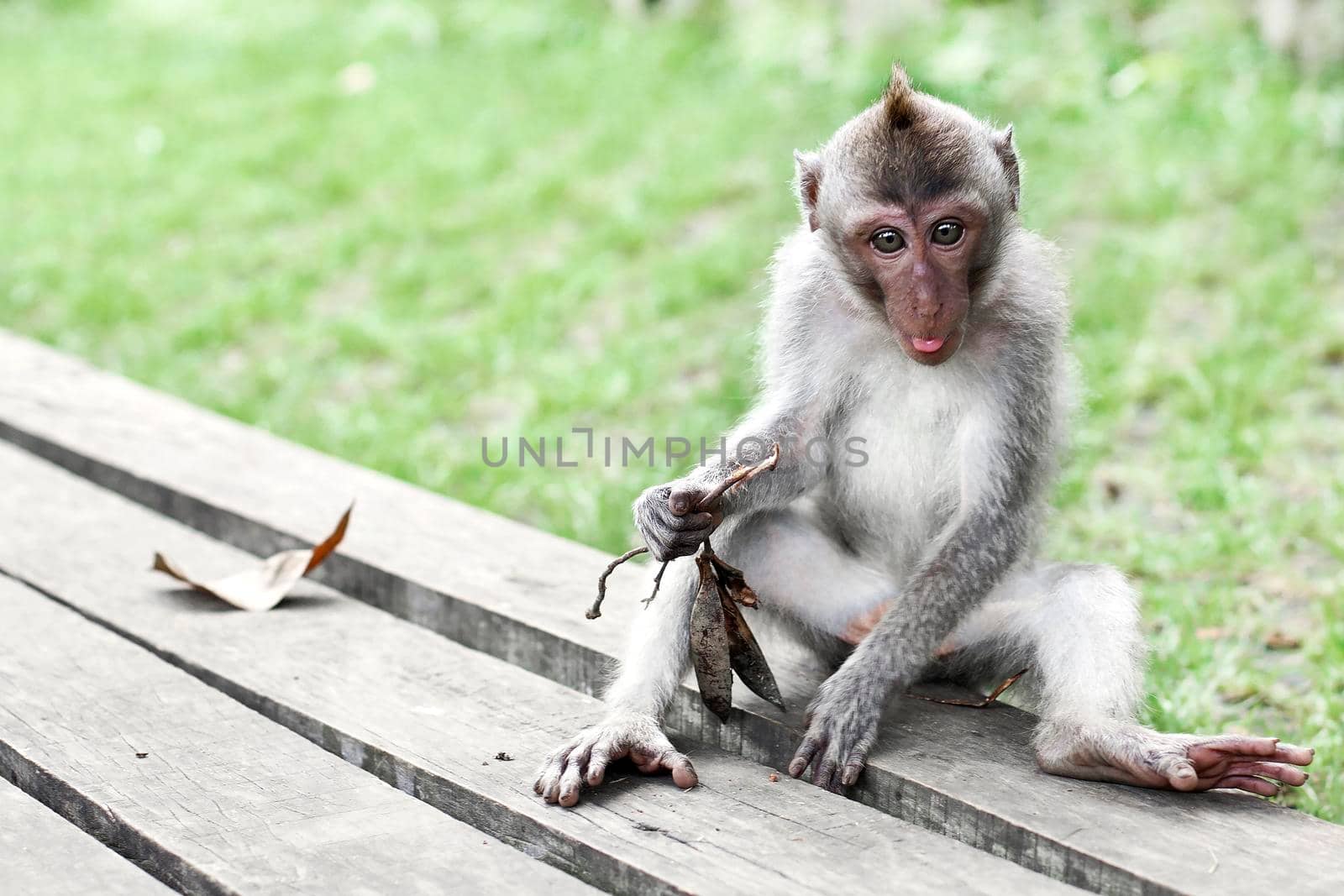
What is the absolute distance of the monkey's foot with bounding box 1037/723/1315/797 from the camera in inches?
92.9

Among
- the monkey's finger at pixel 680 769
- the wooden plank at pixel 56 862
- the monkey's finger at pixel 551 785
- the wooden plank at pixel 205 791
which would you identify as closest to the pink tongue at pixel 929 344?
the monkey's finger at pixel 680 769

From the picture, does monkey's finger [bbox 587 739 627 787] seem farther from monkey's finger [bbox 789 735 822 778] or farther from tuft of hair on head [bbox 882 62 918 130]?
tuft of hair on head [bbox 882 62 918 130]

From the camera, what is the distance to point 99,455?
3.91m

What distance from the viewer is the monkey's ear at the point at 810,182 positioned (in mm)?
2916

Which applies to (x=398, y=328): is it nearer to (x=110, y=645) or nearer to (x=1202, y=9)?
(x=110, y=645)

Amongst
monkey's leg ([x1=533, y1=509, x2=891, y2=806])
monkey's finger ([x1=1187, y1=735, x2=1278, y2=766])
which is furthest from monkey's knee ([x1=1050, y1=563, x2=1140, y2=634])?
monkey's leg ([x1=533, y1=509, x2=891, y2=806])

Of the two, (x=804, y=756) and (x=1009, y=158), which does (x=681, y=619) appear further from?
(x=1009, y=158)

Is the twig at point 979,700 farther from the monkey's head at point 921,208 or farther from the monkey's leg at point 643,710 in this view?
the monkey's head at point 921,208

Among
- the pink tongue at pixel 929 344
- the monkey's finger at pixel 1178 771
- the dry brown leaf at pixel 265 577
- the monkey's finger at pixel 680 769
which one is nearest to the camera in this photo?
the monkey's finger at pixel 1178 771

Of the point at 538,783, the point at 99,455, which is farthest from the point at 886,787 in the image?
the point at 99,455

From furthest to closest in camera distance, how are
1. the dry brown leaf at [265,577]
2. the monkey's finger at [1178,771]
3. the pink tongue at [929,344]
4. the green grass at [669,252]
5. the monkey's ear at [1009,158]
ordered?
the green grass at [669,252], the dry brown leaf at [265,577], the monkey's ear at [1009,158], the pink tongue at [929,344], the monkey's finger at [1178,771]

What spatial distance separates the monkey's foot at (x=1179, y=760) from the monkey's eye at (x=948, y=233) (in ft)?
2.70

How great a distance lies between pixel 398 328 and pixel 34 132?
423 centimetres

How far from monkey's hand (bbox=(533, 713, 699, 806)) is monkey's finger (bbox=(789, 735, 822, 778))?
16cm
